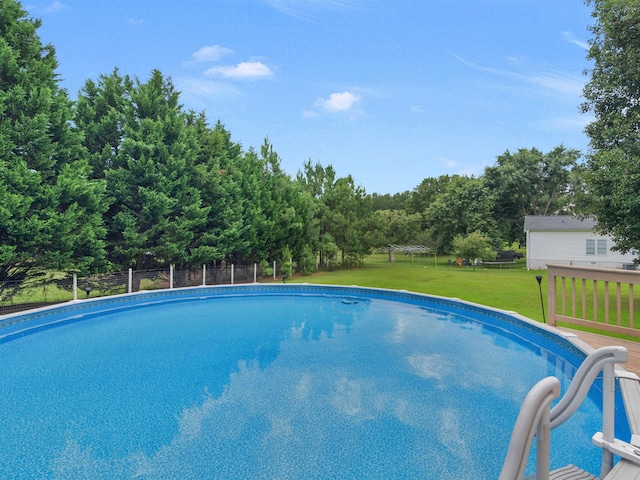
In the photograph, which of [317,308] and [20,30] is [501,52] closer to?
[317,308]

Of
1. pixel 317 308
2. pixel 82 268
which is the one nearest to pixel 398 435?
pixel 317 308

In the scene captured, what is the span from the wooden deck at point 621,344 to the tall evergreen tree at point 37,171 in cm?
1411

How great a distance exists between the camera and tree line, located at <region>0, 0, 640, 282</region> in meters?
10.9

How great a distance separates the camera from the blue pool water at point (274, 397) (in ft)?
12.0

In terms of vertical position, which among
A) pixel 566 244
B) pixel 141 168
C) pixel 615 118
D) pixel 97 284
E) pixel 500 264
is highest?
pixel 615 118

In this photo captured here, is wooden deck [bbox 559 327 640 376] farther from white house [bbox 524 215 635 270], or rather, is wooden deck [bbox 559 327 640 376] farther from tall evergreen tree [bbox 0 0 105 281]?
white house [bbox 524 215 635 270]

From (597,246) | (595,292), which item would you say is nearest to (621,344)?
(595,292)

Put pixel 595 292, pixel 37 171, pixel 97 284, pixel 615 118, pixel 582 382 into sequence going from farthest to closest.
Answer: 1. pixel 97 284
2. pixel 37 171
3. pixel 615 118
4. pixel 595 292
5. pixel 582 382

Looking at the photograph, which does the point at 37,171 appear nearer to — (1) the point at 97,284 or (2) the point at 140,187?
(2) the point at 140,187

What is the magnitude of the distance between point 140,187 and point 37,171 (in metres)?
3.57

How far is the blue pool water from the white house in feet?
62.4

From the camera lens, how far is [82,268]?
12039 millimetres

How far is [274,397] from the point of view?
17.0ft

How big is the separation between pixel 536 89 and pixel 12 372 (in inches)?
910
